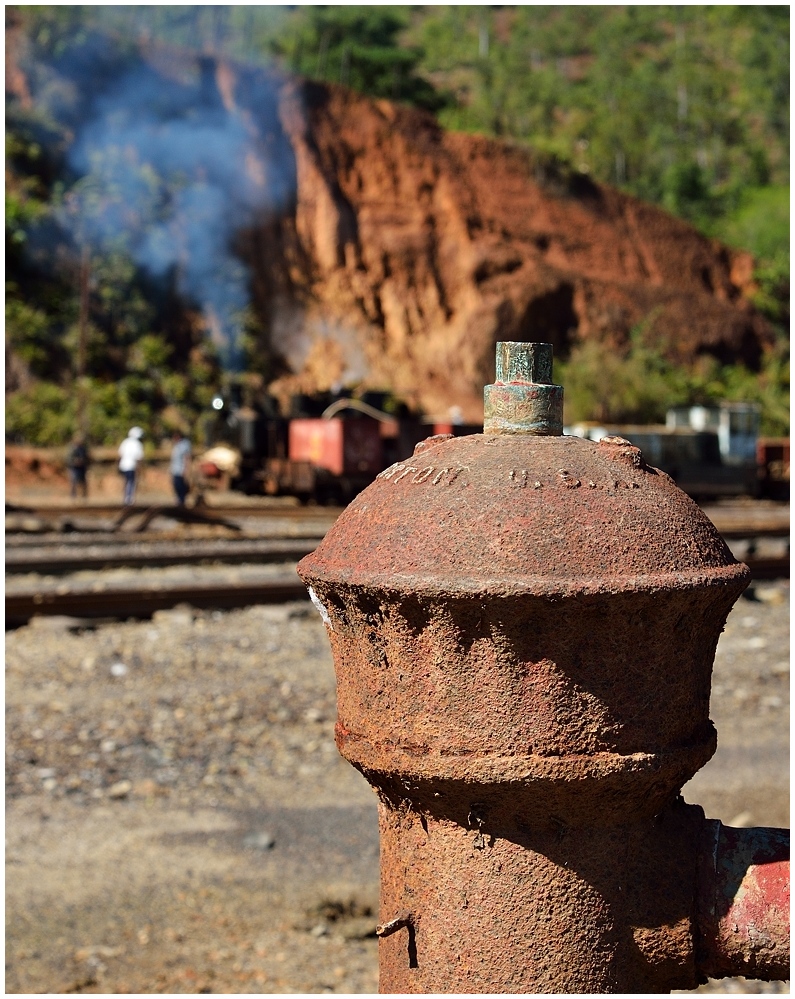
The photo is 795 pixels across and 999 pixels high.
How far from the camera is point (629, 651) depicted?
1481 mm

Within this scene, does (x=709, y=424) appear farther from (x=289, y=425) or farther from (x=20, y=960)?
(x=20, y=960)

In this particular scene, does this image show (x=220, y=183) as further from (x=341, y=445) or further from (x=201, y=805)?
(x=201, y=805)

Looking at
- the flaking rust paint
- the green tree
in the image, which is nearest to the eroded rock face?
the green tree

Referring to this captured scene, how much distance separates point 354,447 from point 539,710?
20466mm

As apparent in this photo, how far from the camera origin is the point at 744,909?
167cm

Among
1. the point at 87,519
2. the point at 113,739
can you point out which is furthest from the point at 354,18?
the point at 113,739

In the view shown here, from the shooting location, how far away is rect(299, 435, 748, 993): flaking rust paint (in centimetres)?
145

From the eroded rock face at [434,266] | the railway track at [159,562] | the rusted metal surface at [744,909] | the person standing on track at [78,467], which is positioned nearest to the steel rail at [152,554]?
the railway track at [159,562]

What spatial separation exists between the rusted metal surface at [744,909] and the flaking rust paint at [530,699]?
42 millimetres

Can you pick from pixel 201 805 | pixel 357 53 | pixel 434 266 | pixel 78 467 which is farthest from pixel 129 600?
pixel 357 53

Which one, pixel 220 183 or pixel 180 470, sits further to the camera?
pixel 220 183

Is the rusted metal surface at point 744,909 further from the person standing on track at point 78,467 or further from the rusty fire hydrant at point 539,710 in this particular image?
the person standing on track at point 78,467

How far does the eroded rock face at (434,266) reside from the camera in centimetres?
3441

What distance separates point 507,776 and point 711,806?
15.7 ft
